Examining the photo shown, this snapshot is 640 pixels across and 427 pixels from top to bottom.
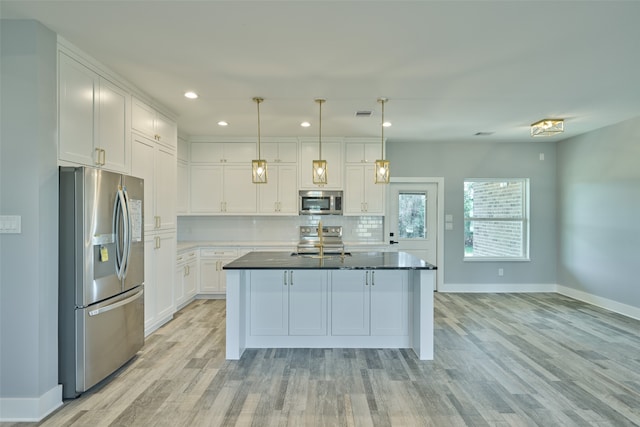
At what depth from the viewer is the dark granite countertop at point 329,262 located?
308cm

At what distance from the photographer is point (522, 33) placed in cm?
237

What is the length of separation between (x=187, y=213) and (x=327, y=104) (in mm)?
3129

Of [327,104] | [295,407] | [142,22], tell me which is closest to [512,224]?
[327,104]

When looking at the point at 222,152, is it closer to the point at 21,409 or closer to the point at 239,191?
the point at 239,191

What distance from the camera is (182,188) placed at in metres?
5.53

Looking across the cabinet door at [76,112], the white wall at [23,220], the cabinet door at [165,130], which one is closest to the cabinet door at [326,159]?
the cabinet door at [165,130]

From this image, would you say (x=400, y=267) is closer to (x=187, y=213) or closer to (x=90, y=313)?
(x=90, y=313)

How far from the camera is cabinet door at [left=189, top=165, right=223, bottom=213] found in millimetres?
5656

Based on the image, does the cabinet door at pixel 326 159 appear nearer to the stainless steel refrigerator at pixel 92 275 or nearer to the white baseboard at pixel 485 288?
the white baseboard at pixel 485 288

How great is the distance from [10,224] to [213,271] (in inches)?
128

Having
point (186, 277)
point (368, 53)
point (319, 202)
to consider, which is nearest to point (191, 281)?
point (186, 277)

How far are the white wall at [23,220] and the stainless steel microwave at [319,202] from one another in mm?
3719

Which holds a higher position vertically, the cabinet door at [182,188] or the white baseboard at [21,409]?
the cabinet door at [182,188]

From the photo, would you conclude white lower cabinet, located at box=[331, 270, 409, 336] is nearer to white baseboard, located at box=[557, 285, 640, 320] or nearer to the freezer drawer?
the freezer drawer
